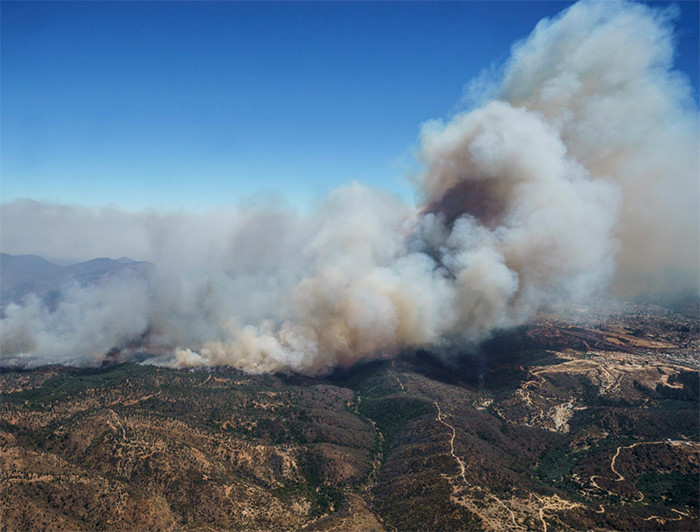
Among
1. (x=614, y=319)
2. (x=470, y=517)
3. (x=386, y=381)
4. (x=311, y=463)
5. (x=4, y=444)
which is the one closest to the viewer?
(x=470, y=517)

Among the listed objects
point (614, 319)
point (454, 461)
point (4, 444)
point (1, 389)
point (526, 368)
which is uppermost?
point (614, 319)

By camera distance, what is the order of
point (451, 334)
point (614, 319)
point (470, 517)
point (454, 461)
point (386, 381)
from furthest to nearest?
point (614, 319)
point (451, 334)
point (386, 381)
point (454, 461)
point (470, 517)

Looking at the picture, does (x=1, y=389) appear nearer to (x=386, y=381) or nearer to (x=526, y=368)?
(x=386, y=381)

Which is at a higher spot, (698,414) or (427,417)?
(698,414)

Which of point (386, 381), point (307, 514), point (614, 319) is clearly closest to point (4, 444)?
point (307, 514)

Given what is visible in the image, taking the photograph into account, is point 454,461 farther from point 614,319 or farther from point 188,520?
point 614,319

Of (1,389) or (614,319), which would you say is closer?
(1,389)
